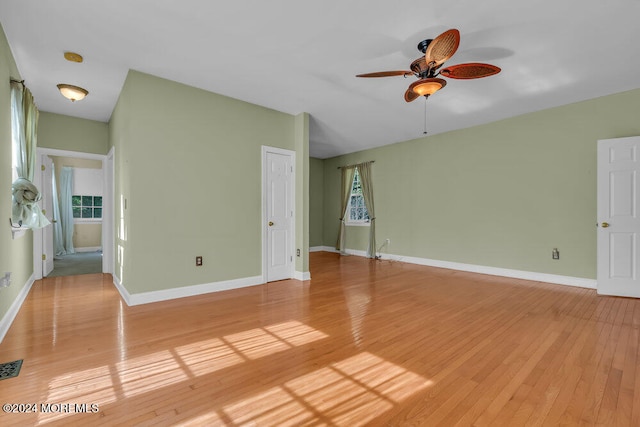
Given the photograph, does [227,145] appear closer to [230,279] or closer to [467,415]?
[230,279]

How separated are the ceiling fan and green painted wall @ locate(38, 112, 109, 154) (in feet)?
15.8

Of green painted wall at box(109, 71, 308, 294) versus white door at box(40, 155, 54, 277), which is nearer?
green painted wall at box(109, 71, 308, 294)

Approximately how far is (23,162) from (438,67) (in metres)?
4.34

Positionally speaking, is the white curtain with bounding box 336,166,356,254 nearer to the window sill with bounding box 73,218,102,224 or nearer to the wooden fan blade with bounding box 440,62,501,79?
the wooden fan blade with bounding box 440,62,501,79

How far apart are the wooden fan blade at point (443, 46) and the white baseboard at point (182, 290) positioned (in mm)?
3513

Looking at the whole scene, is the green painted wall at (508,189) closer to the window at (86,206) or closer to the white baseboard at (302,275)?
the white baseboard at (302,275)

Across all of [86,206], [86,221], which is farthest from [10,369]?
[86,206]

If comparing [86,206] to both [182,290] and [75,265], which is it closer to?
[75,265]

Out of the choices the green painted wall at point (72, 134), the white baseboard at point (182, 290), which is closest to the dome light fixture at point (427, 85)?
the white baseboard at point (182, 290)

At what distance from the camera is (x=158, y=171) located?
3545mm

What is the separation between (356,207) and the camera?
25.3 ft

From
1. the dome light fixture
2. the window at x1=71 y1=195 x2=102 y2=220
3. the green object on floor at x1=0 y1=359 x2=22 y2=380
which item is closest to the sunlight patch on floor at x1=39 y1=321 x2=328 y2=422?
the green object on floor at x1=0 y1=359 x2=22 y2=380

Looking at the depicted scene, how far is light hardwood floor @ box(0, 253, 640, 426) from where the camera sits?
1.59 metres

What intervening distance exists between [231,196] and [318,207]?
177 inches
